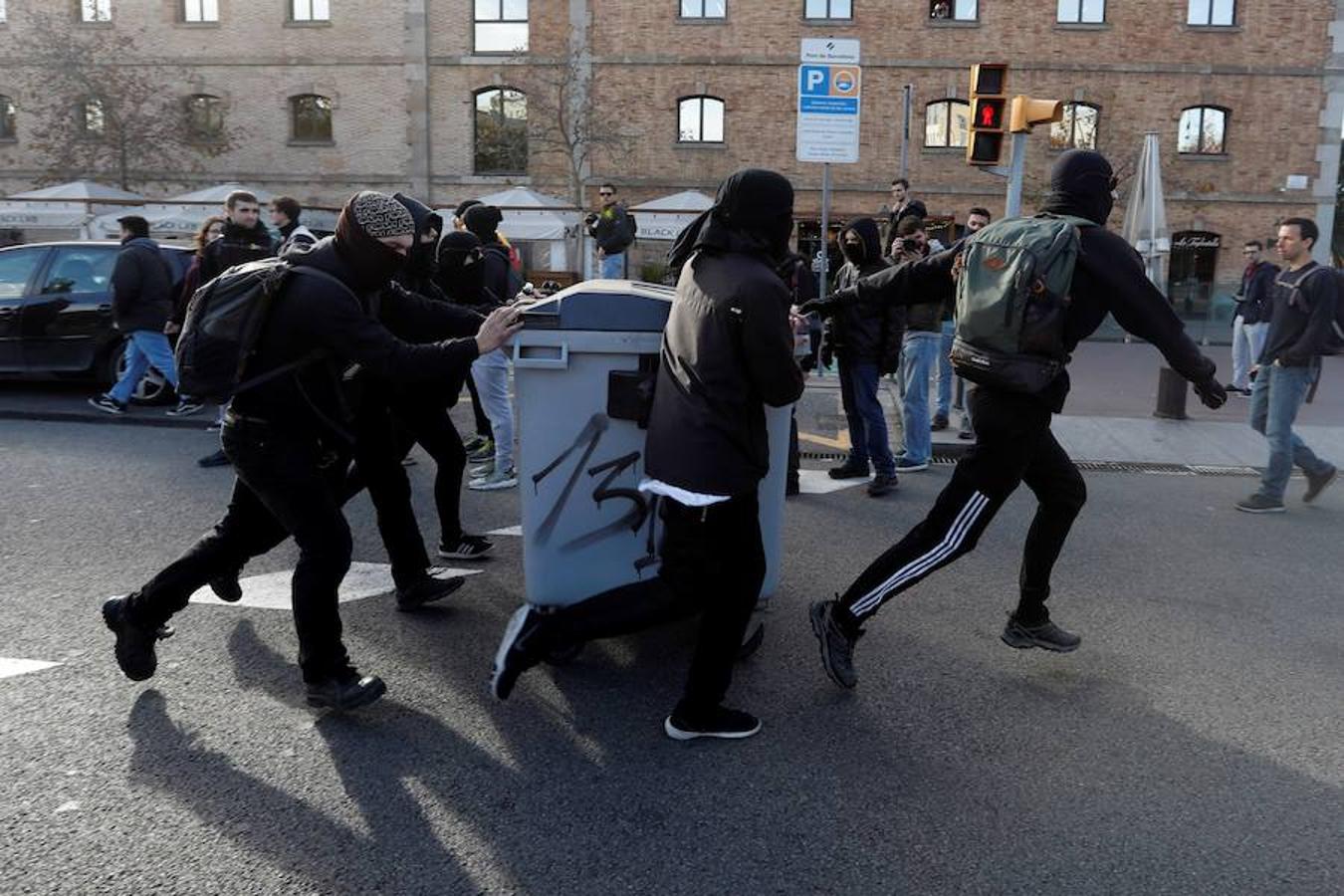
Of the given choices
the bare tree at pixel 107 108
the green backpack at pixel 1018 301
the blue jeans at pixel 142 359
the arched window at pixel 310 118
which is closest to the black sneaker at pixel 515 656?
the green backpack at pixel 1018 301

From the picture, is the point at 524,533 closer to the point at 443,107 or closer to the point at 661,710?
the point at 661,710

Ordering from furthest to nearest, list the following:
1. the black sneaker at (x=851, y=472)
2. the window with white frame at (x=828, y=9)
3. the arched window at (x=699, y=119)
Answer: the arched window at (x=699, y=119), the window with white frame at (x=828, y=9), the black sneaker at (x=851, y=472)

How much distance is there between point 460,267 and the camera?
20.7ft

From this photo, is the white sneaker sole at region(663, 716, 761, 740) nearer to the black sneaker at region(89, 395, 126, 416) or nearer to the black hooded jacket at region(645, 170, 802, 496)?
the black hooded jacket at region(645, 170, 802, 496)

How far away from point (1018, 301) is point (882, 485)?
143 inches

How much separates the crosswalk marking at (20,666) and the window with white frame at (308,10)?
24.7 m

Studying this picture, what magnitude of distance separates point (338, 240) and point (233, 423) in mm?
691

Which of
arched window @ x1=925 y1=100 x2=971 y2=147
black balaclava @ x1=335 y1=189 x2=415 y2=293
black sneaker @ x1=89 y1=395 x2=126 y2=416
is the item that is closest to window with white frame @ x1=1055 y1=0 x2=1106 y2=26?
arched window @ x1=925 y1=100 x2=971 y2=147

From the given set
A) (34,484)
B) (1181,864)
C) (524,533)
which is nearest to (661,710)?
(524,533)

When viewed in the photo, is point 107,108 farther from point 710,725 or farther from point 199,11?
point 710,725

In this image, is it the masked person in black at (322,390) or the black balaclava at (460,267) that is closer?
the masked person in black at (322,390)

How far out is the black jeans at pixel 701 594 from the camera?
3.30 m

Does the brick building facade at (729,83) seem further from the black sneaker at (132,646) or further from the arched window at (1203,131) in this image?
the black sneaker at (132,646)

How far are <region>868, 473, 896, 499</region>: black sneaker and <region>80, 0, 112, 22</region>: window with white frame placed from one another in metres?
26.2
